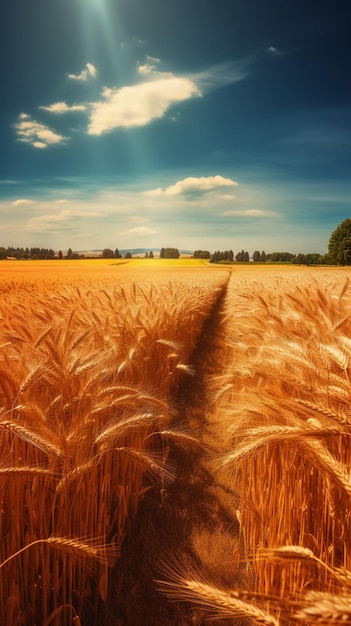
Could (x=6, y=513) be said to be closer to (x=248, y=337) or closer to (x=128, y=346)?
(x=128, y=346)

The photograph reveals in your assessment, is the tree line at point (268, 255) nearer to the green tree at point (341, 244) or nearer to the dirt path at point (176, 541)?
the green tree at point (341, 244)

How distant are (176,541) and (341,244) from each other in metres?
65.9

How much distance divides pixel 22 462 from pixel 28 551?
Answer: 465 millimetres

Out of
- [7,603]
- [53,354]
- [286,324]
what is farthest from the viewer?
[286,324]

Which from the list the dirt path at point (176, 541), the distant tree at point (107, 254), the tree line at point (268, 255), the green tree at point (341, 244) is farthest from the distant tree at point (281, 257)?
the dirt path at point (176, 541)

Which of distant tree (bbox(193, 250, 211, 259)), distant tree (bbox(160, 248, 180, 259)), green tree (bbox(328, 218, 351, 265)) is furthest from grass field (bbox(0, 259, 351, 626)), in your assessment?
distant tree (bbox(193, 250, 211, 259))

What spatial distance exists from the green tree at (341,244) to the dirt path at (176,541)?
209ft

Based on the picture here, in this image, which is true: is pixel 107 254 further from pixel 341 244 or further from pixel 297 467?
pixel 297 467

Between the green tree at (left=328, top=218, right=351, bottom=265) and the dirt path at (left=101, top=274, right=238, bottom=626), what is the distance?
63730 mm

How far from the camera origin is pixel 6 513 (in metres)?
1.92

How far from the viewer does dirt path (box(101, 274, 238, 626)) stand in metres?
2.02

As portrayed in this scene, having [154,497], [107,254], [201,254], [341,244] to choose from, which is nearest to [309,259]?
[341,244]

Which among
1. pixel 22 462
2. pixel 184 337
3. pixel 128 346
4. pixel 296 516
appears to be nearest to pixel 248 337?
pixel 128 346

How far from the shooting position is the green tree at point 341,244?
200 feet
